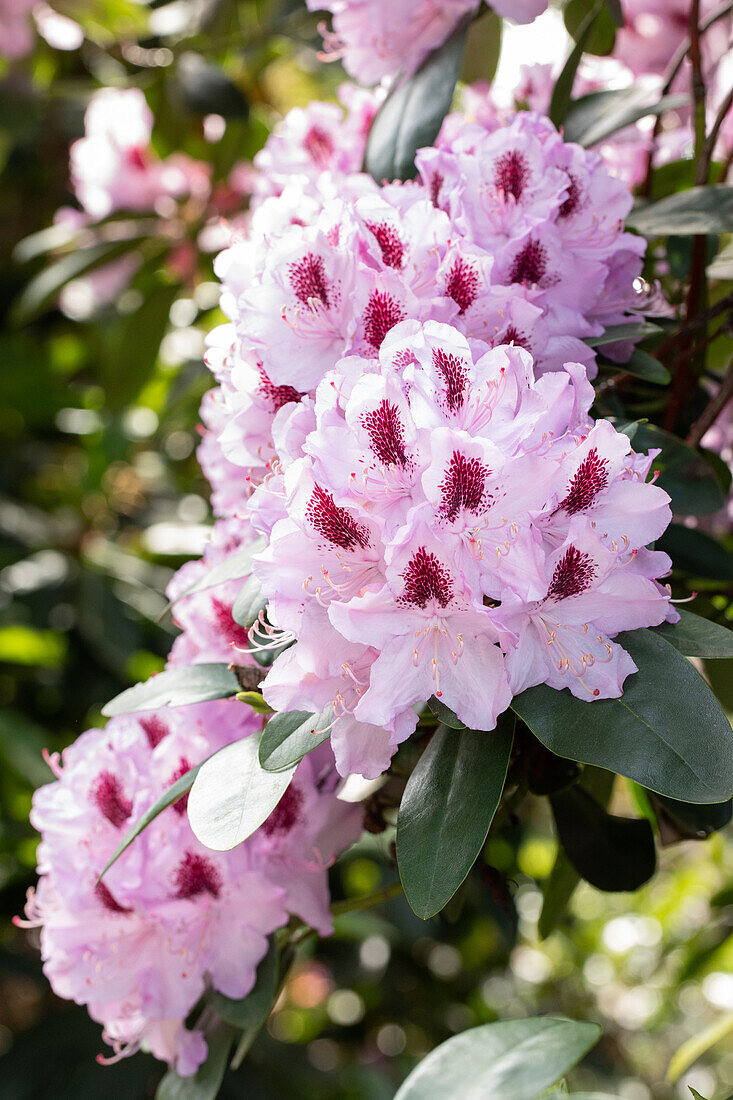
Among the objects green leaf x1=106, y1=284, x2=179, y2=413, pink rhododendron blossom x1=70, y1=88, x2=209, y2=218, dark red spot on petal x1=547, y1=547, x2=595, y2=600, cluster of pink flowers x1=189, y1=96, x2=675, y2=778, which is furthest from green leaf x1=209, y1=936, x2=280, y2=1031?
pink rhododendron blossom x1=70, y1=88, x2=209, y2=218

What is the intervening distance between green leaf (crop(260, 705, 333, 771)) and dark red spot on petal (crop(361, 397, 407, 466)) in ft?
Result: 0.44

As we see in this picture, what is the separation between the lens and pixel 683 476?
0.67 metres

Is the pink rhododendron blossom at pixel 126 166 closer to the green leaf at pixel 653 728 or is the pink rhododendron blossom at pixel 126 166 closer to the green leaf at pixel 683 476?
the green leaf at pixel 683 476

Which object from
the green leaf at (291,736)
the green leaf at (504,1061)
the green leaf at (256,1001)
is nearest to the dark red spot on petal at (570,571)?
the green leaf at (291,736)

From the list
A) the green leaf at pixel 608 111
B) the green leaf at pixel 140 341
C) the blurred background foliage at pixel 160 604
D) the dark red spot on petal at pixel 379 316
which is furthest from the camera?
the green leaf at pixel 140 341

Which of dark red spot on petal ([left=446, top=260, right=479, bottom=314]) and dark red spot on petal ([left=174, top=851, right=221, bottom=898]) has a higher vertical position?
dark red spot on petal ([left=446, top=260, right=479, bottom=314])

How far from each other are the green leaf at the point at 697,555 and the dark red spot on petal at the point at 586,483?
0.69 feet

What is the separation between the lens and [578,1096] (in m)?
0.53

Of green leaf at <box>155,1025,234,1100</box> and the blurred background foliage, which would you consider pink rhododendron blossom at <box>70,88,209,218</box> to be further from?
green leaf at <box>155,1025,234,1100</box>

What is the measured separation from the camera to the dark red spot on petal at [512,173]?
65cm

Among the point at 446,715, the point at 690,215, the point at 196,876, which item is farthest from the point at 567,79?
the point at 196,876

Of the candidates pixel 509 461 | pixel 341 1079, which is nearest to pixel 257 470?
pixel 509 461

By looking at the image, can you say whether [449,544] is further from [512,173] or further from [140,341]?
[140,341]

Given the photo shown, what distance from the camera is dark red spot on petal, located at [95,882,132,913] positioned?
0.69 m
